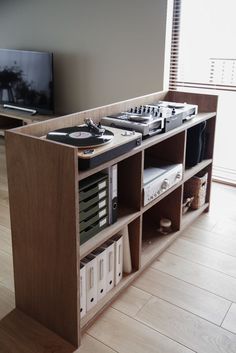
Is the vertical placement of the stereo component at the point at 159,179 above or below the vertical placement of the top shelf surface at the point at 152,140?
below

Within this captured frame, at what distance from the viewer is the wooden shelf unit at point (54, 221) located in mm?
1350

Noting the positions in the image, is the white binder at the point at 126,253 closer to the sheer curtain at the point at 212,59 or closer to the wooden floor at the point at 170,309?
the wooden floor at the point at 170,309

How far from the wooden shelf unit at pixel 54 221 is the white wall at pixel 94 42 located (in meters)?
1.59

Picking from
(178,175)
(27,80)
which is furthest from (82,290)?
(27,80)

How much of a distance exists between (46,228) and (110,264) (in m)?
0.43

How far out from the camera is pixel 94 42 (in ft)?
11.8

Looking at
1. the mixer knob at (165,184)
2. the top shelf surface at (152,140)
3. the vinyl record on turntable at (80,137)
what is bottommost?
the mixer knob at (165,184)

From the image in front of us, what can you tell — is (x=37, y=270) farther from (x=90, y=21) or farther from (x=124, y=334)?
(x=90, y=21)

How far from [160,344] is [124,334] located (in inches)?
6.1

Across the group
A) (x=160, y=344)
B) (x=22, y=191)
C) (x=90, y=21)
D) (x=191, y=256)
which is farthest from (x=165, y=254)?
(x=90, y=21)

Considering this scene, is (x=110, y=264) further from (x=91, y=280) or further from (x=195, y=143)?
(x=195, y=143)

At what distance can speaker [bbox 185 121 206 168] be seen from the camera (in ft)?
7.76

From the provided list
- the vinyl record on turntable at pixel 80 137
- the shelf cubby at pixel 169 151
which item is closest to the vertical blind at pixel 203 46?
the shelf cubby at pixel 169 151

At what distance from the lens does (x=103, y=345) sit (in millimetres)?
1525
